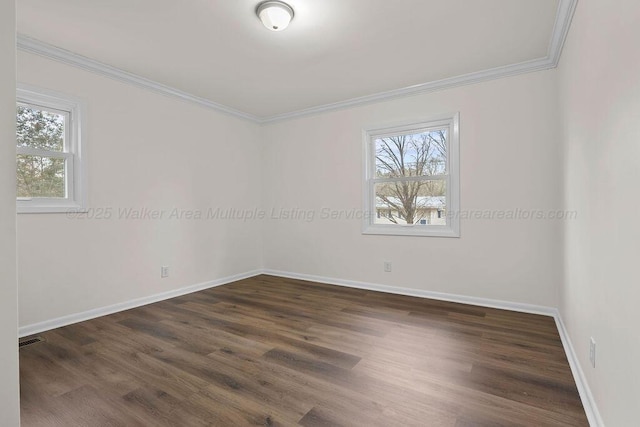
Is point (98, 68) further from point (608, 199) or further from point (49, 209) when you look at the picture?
point (608, 199)

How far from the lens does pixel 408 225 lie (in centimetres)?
416

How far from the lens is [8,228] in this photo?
1331 mm

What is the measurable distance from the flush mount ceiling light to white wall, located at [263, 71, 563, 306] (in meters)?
2.14

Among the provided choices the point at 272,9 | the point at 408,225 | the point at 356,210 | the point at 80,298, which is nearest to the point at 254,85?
the point at 272,9

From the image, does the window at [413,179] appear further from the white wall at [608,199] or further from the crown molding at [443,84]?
the white wall at [608,199]

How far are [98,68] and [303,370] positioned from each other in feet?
11.7

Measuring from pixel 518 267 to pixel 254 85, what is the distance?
3.71 meters

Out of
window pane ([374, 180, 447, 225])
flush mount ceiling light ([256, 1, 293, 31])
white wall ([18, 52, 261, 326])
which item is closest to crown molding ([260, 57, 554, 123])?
window pane ([374, 180, 447, 225])

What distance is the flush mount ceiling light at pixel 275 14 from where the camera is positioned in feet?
7.66

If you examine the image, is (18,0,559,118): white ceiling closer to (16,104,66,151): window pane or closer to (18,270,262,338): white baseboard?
(16,104,66,151): window pane

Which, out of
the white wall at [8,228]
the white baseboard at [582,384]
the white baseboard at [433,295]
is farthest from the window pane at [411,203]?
the white wall at [8,228]

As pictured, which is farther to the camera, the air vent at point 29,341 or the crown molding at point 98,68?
the crown molding at point 98,68

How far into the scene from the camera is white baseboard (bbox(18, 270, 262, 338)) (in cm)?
289

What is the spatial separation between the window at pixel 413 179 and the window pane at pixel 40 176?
3.48 meters
